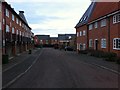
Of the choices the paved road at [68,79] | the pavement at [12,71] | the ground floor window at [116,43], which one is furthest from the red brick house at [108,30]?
the paved road at [68,79]

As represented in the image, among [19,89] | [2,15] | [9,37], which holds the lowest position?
[19,89]

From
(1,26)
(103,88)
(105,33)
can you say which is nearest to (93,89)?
(103,88)

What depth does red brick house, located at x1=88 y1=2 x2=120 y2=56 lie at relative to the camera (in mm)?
29127

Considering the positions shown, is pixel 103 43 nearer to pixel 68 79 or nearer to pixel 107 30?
pixel 107 30

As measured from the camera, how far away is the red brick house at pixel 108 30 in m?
29.1

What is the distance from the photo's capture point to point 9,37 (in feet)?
113

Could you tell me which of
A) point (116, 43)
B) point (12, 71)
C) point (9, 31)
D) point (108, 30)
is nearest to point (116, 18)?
point (116, 43)

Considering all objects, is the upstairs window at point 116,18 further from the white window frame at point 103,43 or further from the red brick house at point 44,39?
the red brick house at point 44,39

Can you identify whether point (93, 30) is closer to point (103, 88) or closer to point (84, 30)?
point (84, 30)

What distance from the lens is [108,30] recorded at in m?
32.4

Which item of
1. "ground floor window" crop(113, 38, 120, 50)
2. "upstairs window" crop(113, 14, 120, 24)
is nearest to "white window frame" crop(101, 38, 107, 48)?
"ground floor window" crop(113, 38, 120, 50)

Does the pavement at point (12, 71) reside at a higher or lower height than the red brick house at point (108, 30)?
lower

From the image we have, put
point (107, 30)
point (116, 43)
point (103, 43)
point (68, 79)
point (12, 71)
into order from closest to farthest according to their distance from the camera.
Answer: point (68, 79)
point (12, 71)
point (116, 43)
point (107, 30)
point (103, 43)

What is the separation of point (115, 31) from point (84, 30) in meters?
19.2
